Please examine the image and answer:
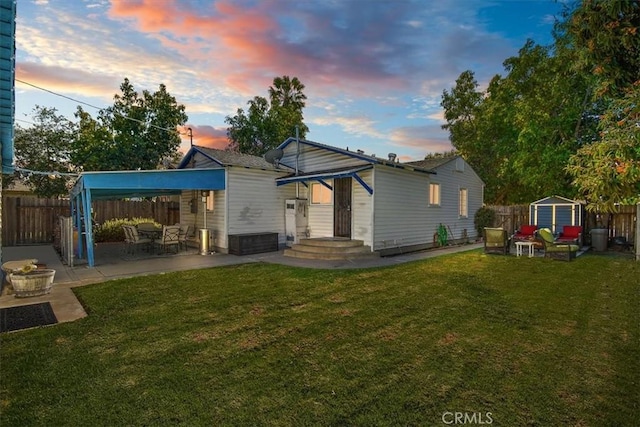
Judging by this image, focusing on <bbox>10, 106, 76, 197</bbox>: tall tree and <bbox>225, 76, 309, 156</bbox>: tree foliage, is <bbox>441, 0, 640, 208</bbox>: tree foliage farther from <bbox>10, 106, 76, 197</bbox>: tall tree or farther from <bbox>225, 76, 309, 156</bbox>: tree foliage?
<bbox>10, 106, 76, 197</bbox>: tall tree

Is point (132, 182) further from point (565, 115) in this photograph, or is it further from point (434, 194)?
point (565, 115)

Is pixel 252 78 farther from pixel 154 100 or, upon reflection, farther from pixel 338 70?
pixel 154 100

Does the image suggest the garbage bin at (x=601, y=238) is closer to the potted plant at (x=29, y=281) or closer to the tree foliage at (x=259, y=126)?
the potted plant at (x=29, y=281)

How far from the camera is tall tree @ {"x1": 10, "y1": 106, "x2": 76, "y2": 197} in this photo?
64.3 feet

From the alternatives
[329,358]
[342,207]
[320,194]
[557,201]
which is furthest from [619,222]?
[329,358]

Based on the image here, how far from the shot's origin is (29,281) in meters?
6.05

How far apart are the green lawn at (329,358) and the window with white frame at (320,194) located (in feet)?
21.9

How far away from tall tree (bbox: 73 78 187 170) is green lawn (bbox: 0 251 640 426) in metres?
16.1

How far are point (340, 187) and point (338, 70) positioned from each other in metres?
5.74

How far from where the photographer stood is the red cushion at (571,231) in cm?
1316

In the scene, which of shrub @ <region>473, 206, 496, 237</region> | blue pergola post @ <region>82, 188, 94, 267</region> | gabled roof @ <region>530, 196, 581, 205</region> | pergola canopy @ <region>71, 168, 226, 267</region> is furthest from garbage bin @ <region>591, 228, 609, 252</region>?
blue pergola post @ <region>82, 188, 94, 267</region>

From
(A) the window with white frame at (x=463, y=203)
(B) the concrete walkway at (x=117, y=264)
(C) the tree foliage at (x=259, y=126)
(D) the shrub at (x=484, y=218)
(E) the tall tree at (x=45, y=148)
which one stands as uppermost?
(C) the tree foliage at (x=259, y=126)

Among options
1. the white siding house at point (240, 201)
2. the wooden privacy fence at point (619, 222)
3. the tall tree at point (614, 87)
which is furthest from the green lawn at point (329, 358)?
the wooden privacy fence at point (619, 222)

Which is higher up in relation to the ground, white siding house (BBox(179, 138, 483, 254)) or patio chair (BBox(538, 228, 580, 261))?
white siding house (BBox(179, 138, 483, 254))
